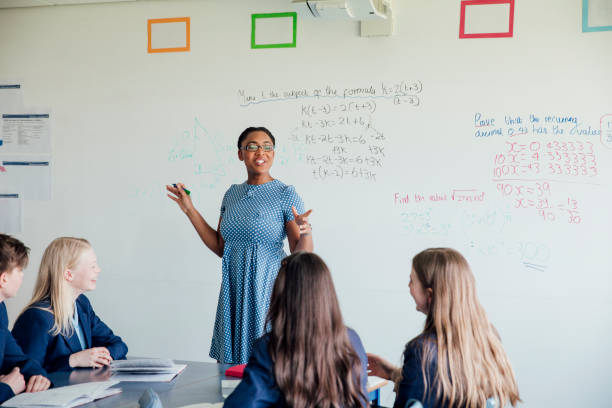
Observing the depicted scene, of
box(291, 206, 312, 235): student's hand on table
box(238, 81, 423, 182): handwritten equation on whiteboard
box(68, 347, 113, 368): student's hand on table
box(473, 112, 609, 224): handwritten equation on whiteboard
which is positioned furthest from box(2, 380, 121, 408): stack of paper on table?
box(473, 112, 609, 224): handwritten equation on whiteboard

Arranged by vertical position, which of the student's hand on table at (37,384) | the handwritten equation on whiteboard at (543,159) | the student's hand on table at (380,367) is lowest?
the student's hand on table at (37,384)

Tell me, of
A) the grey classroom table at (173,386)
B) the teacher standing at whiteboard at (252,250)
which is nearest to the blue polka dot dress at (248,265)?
the teacher standing at whiteboard at (252,250)

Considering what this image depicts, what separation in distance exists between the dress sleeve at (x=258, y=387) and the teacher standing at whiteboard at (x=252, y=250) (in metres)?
1.29

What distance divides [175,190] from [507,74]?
1.92 metres

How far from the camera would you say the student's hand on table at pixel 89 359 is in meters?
2.46

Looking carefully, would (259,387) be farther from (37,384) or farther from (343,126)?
(343,126)

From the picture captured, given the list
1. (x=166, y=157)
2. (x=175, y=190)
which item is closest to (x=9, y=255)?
(x=175, y=190)

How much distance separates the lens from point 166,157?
14.1 ft

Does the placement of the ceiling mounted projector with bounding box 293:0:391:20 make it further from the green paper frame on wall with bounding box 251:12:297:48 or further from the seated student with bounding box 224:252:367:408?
the seated student with bounding box 224:252:367:408

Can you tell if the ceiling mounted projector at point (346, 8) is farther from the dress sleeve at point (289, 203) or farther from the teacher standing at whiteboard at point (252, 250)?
the dress sleeve at point (289, 203)

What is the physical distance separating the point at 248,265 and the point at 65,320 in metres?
0.83

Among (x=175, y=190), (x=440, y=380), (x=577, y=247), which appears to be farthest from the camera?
(x=577, y=247)

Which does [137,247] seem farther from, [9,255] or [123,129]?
[9,255]

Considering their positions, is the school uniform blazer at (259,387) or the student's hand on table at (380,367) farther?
the student's hand on table at (380,367)
